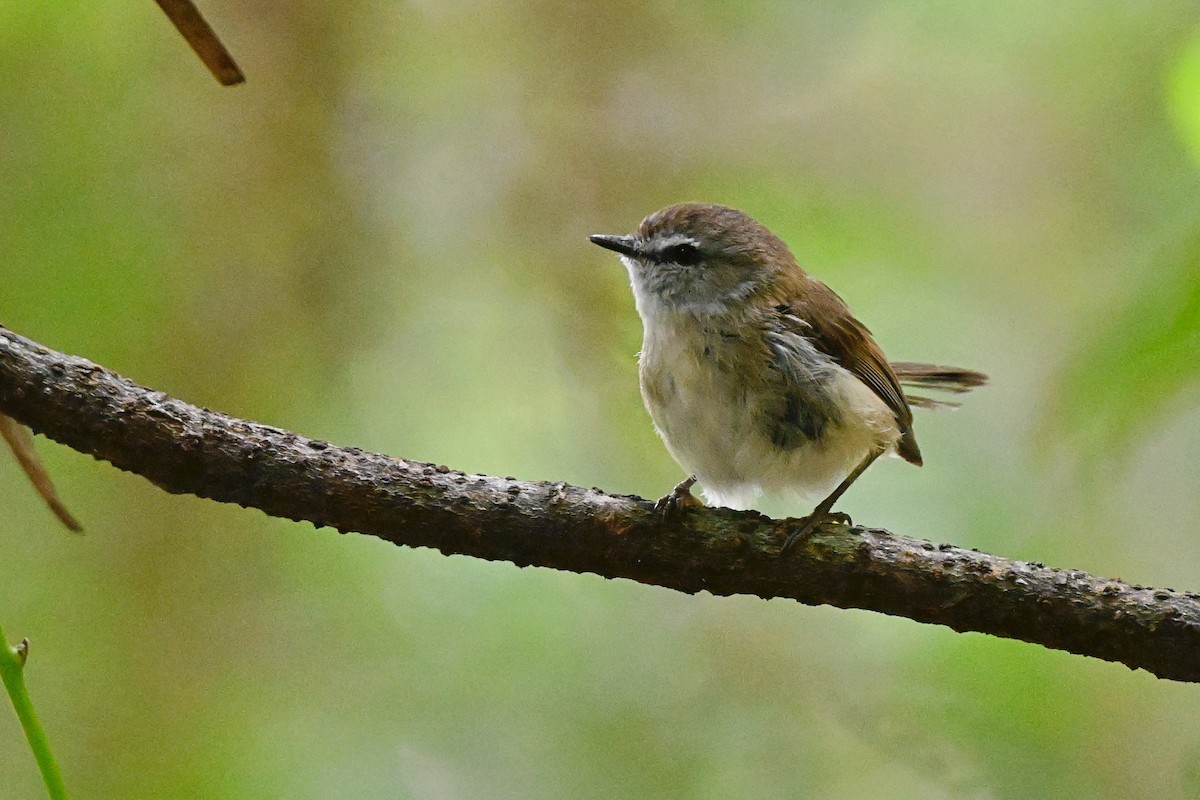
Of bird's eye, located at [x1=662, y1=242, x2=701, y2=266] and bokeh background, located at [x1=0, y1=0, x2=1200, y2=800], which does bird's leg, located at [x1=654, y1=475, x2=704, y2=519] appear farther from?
bokeh background, located at [x1=0, y1=0, x2=1200, y2=800]

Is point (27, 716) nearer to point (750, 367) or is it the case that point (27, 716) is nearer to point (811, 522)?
point (811, 522)

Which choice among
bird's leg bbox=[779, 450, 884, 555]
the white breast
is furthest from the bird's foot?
the white breast

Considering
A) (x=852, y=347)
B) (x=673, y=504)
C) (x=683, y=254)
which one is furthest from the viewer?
(x=683, y=254)

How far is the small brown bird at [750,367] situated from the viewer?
248cm

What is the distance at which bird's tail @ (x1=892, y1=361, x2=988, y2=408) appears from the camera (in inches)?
127

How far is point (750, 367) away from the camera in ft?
8.20

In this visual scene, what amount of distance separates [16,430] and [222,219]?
76.5 inches

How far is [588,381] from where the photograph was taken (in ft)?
11.9

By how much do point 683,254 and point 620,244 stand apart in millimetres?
176

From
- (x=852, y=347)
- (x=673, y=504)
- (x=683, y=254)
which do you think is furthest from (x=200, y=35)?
(x=852, y=347)

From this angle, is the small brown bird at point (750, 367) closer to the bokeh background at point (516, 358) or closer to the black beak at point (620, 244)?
the black beak at point (620, 244)

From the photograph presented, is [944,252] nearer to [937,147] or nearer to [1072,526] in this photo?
[937,147]

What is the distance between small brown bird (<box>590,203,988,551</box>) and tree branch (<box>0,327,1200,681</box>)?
24cm

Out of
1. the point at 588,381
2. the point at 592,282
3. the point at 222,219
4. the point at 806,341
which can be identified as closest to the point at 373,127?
the point at 222,219
